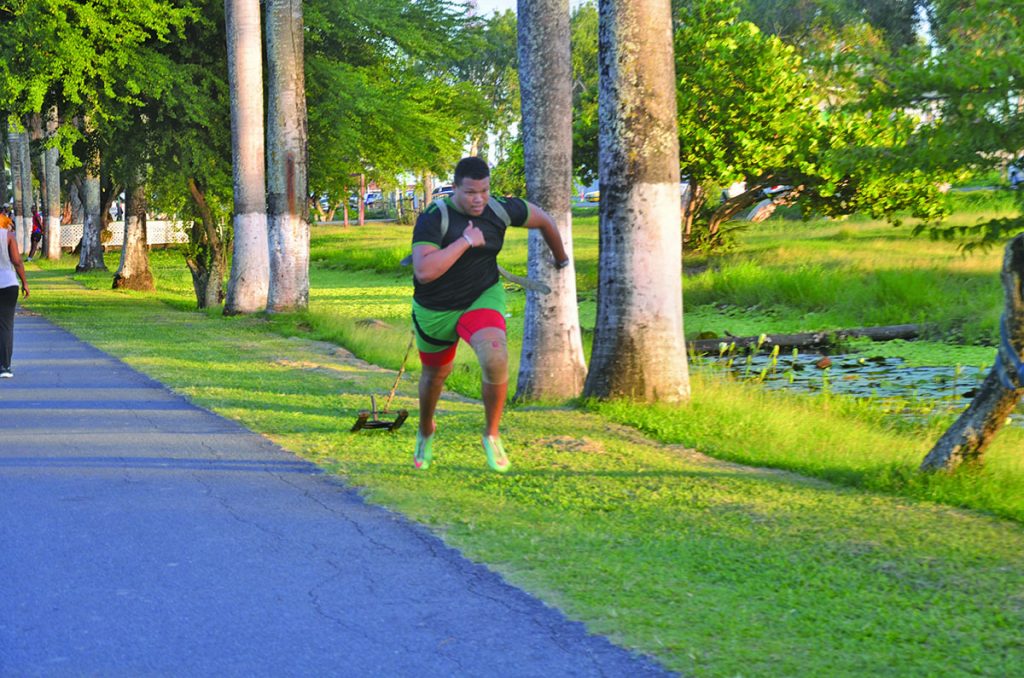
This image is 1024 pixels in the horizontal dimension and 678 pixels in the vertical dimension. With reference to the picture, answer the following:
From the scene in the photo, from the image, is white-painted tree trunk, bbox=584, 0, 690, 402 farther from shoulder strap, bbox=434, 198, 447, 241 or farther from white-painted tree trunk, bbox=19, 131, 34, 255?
white-painted tree trunk, bbox=19, 131, 34, 255

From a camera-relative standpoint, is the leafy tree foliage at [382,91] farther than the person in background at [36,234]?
No

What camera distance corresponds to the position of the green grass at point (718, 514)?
544 centimetres

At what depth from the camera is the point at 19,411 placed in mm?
12352

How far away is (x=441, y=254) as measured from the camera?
303 inches

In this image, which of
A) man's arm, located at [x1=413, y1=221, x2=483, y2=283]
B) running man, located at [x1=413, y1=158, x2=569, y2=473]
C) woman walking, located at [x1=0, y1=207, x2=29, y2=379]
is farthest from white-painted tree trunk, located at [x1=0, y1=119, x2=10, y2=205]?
man's arm, located at [x1=413, y1=221, x2=483, y2=283]

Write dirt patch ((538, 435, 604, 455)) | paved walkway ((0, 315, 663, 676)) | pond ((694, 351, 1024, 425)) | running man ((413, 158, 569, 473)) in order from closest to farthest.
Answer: paved walkway ((0, 315, 663, 676)) < running man ((413, 158, 569, 473)) < dirt patch ((538, 435, 604, 455)) < pond ((694, 351, 1024, 425))

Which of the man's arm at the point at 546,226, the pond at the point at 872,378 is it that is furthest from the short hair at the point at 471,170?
the pond at the point at 872,378

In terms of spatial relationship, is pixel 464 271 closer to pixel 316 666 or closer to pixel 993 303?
pixel 316 666

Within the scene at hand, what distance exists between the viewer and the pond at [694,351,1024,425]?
14070 millimetres

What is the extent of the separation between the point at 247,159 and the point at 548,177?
40.3ft

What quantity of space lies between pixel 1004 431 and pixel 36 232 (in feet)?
186

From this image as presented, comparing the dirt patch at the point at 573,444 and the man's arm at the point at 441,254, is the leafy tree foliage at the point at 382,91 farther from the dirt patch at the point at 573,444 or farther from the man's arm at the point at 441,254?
the man's arm at the point at 441,254

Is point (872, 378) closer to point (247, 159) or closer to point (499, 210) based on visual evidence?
point (499, 210)

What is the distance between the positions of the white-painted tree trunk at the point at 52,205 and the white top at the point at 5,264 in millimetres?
36589
